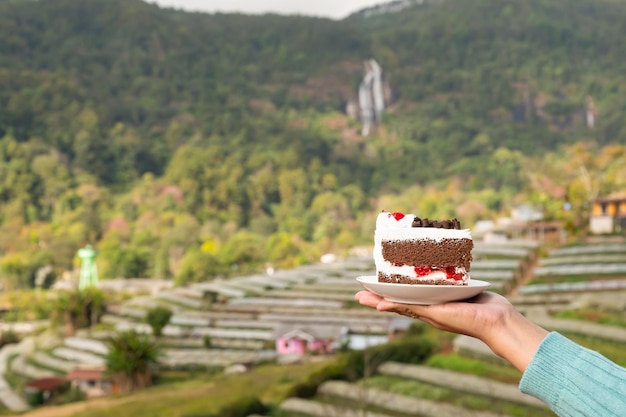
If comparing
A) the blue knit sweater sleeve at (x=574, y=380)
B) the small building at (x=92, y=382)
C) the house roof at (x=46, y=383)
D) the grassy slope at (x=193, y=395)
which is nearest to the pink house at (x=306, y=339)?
the grassy slope at (x=193, y=395)

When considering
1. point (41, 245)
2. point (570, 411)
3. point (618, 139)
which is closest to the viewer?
point (570, 411)

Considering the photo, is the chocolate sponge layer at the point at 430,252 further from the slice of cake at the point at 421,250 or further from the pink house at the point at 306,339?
the pink house at the point at 306,339

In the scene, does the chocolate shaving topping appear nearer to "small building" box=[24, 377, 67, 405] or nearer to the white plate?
the white plate

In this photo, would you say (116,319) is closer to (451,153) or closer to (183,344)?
(183,344)

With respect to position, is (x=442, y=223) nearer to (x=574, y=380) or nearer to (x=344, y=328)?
(x=574, y=380)

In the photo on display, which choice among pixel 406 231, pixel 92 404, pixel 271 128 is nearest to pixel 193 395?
pixel 92 404

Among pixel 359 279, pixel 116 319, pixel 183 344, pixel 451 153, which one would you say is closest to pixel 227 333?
pixel 183 344
